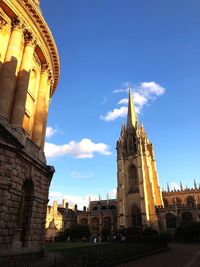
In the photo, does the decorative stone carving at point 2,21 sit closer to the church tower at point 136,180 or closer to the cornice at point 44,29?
the cornice at point 44,29

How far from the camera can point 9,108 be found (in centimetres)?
1392

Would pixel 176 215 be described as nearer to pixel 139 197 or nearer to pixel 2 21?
pixel 139 197

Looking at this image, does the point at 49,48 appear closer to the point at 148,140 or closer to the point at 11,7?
the point at 11,7

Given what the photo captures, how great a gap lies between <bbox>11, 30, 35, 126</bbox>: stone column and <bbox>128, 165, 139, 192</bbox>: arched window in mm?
64875

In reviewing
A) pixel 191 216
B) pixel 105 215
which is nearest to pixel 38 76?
pixel 191 216

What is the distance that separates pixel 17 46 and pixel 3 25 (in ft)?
5.72

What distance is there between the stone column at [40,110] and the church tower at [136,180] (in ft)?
189

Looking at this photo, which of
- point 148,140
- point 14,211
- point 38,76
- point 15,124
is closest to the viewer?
point 14,211

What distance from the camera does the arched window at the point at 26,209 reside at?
44.5 ft

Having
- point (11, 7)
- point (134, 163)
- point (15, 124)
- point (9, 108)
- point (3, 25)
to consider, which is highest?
point (134, 163)

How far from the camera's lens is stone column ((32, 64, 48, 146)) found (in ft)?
56.5

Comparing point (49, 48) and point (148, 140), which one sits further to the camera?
point (148, 140)

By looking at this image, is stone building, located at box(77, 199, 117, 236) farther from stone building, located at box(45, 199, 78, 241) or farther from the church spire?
the church spire

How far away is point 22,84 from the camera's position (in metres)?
15.0
